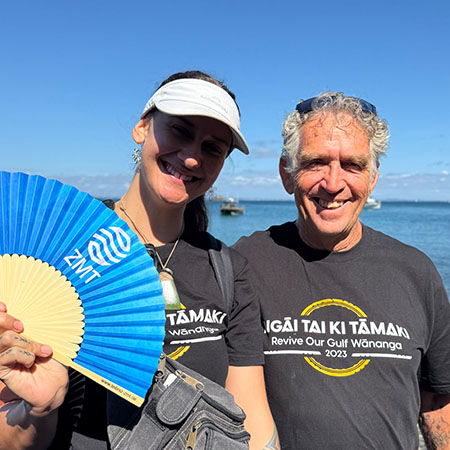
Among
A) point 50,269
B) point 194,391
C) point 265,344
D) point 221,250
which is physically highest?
point 221,250

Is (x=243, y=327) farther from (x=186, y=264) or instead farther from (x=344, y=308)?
(x=344, y=308)

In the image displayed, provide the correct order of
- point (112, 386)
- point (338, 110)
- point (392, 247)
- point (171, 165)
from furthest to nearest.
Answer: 1. point (392, 247)
2. point (338, 110)
3. point (171, 165)
4. point (112, 386)

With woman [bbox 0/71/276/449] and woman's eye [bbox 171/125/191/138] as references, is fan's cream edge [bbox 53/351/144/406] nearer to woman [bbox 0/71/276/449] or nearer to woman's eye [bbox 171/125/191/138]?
woman [bbox 0/71/276/449]

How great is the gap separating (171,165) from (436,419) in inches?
89.6

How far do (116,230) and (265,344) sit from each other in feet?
3.79

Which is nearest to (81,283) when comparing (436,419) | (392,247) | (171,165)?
(171,165)

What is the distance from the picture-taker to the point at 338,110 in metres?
2.52

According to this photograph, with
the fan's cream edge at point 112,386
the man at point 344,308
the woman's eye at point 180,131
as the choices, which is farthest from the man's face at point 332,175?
the fan's cream edge at point 112,386

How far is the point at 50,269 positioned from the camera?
1.66m

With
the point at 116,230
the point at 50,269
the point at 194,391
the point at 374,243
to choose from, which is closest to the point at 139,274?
the point at 116,230

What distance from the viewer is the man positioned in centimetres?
235

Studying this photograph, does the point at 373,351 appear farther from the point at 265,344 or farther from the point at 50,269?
the point at 50,269

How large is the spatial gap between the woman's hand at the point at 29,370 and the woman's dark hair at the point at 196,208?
964 mm

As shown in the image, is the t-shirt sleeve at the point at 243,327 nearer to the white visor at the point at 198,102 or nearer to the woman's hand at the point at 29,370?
the white visor at the point at 198,102
